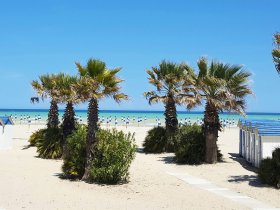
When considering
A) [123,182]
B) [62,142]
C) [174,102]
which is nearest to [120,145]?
[123,182]

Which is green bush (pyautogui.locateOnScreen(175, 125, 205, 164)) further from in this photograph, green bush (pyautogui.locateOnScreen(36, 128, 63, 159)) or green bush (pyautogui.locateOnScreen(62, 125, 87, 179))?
green bush (pyautogui.locateOnScreen(62, 125, 87, 179))

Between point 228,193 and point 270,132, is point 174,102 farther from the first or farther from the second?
point 228,193

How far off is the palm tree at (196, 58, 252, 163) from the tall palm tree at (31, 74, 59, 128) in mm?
9023

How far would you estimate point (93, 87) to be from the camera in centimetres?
1711

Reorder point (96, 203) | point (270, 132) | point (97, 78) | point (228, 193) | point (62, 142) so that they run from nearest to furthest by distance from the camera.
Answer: point (96, 203) → point (228, 193) → point (97, 78) → point (270, 132) → point (62, 142)

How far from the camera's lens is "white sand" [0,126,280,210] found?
1323 centimetres

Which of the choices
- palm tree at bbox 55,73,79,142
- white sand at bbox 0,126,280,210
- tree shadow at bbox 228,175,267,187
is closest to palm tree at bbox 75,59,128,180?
white sand at bbox 0,126,280,210

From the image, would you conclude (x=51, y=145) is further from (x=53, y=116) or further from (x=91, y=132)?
(x=91, y=132)

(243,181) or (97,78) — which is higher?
(97,78)

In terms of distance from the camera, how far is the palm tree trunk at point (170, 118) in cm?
2878

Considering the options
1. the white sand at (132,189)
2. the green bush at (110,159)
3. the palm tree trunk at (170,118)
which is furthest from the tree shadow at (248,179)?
the palm tree trunk at (170,118)

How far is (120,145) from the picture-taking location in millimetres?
17266

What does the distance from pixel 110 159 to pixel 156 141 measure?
1263 centimetres

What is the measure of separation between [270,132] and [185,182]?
5.77 meters
